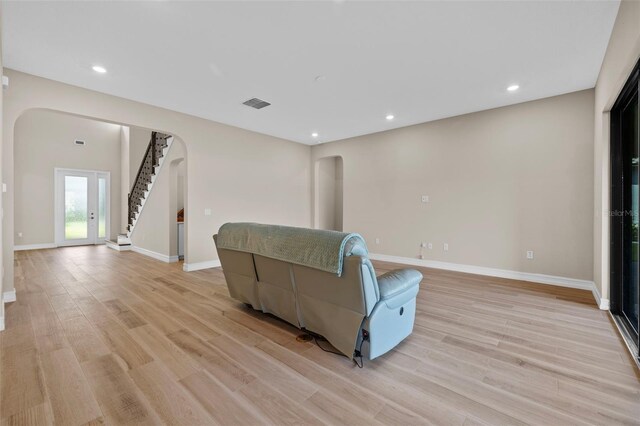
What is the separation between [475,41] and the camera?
282 centimetres

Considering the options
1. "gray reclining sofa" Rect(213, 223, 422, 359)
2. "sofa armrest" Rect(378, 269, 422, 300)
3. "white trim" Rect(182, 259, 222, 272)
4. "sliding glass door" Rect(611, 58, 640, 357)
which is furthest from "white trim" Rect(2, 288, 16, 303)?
"sliding glass door" Rect(611, 58, 640, 357)

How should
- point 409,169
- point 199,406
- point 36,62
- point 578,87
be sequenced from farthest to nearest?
point 409,169 → point 578,87 → point 36,62 → point 199,406

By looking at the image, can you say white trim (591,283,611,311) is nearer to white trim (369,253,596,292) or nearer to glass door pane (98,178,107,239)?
white trim (369,253,596,292)

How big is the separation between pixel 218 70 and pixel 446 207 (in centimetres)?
442

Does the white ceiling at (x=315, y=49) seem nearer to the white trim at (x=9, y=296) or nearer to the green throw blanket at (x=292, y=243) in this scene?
the green throw blanket at (x=292, y=243)

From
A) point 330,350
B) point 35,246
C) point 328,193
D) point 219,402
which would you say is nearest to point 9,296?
point 219,402

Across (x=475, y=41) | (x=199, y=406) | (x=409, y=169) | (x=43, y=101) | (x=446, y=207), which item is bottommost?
(x=199, y=406)

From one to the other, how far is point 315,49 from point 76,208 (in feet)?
31.6

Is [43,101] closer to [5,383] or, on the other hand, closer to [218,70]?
[218,70]

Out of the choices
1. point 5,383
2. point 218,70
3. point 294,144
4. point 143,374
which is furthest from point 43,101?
point 294,144

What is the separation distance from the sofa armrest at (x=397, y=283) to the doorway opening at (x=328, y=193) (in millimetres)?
5398

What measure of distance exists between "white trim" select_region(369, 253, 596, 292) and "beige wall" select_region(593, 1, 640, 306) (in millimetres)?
298

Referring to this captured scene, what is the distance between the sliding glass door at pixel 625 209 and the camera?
2797mm

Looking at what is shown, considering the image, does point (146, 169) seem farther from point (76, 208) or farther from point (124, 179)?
point (76, 208)
